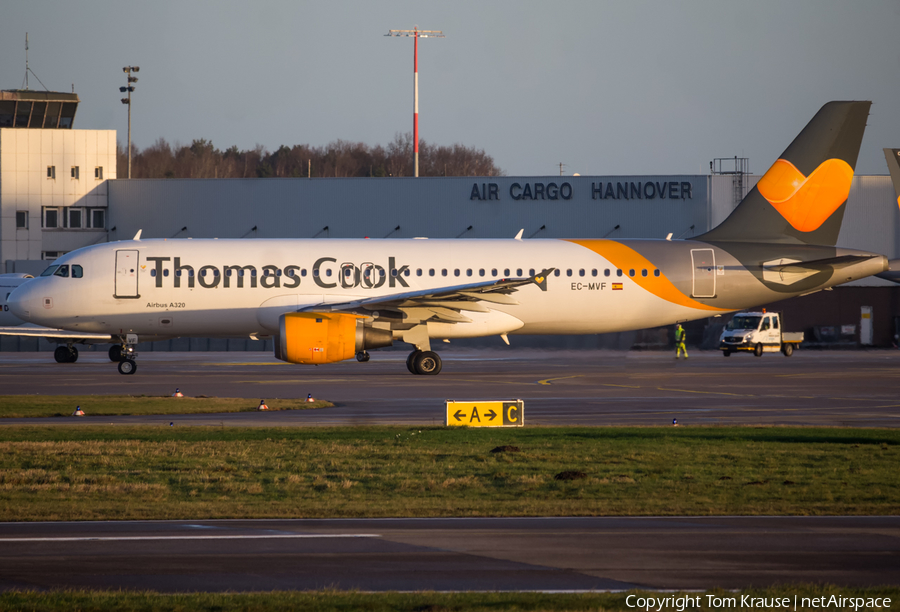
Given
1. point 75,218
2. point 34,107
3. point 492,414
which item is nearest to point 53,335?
point 75,218

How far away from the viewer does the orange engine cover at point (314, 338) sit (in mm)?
27578

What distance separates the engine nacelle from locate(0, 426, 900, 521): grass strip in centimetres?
966

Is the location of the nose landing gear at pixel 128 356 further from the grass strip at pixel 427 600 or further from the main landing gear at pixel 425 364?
the grass strip at pixel 427 600

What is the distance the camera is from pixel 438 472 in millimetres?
13695

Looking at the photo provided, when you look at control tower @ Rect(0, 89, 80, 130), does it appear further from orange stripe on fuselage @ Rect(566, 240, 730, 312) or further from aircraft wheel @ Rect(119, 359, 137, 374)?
orange stripe on fuselage @ Rect(566, 240, 730, 312)

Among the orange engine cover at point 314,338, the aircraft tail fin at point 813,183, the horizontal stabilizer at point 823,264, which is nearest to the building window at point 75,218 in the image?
the orange engine cover at point 314,338

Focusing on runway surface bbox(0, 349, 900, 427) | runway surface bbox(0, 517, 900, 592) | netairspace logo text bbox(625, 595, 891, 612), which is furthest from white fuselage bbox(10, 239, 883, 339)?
netairspace logo text bbox(625, 595, 891, 612)

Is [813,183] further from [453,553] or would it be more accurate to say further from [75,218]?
[75,218]

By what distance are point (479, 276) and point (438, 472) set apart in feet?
61.3

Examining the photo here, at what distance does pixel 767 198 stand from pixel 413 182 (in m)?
25.8

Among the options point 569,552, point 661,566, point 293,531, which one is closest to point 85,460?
point 293,531

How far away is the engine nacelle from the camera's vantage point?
27.6 meters

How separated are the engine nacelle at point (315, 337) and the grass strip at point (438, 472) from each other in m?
9.66

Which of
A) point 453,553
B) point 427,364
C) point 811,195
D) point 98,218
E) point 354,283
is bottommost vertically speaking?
point 453,553
